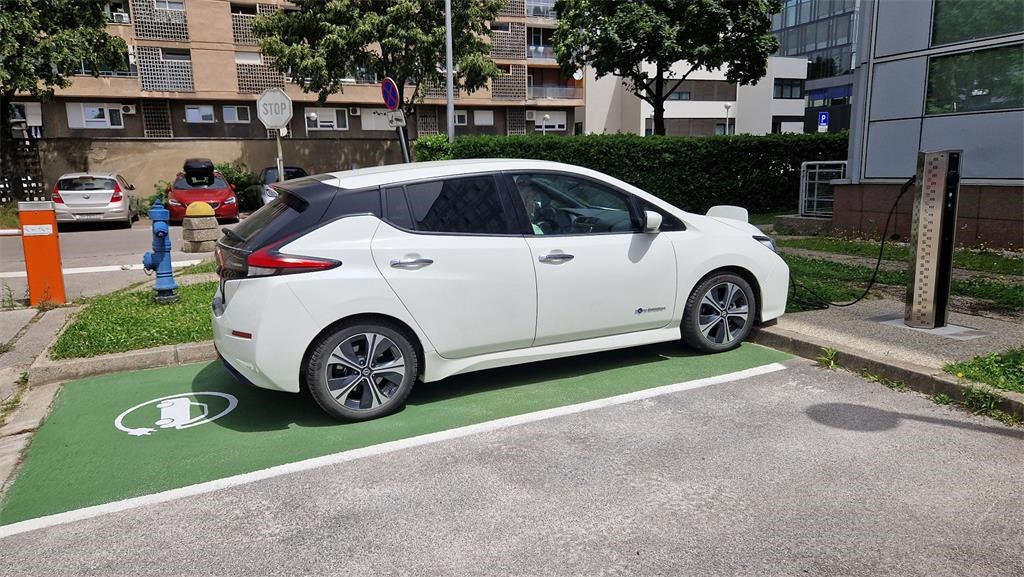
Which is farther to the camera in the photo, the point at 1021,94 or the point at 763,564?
the point at 1021,94

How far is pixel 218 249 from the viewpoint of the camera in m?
4.83

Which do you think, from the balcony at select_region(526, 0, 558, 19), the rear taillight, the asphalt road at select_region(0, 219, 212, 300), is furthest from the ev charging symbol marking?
the balcony at select_region(526, 0, 558, 19)

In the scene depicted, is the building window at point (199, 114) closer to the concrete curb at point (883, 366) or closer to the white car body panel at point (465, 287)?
the white car body panel at point (465, 287)

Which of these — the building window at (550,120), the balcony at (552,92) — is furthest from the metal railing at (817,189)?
the building window at (550,120)

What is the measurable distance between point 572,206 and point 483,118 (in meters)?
38.3

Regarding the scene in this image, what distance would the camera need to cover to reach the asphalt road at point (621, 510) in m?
2.91

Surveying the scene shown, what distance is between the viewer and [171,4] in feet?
114

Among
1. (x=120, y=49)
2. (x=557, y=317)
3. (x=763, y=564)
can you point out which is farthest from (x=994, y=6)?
(x=120, y=49)

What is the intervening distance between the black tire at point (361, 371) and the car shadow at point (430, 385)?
0.50ft

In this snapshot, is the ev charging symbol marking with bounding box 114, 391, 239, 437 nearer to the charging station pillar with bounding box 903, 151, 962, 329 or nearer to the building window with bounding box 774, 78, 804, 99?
the charging station pillar with bounding box 903, 151, 962, 329

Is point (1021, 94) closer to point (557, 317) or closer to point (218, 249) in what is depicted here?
point (557, 317)

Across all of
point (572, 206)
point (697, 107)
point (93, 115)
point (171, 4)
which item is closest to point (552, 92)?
point (697, 107)

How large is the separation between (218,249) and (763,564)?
12.8 feet

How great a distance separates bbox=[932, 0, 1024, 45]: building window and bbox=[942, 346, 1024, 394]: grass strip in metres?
7.55
